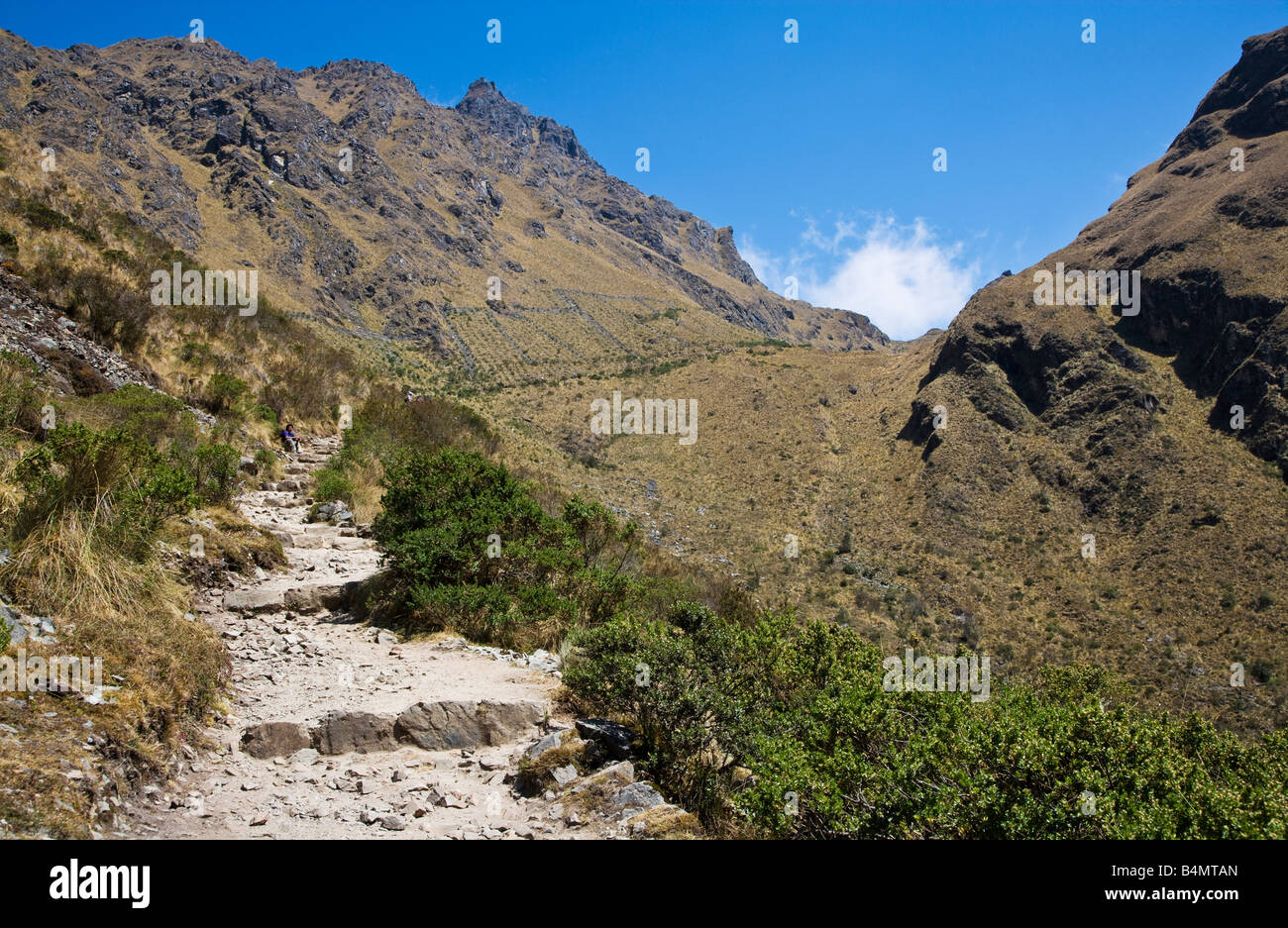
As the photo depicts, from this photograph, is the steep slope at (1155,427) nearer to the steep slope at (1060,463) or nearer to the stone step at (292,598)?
the steep slope at (1060,463)

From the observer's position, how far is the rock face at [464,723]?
521 cm

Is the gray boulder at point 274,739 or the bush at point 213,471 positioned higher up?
the bush at point 213,471

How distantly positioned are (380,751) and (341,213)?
3934 inches

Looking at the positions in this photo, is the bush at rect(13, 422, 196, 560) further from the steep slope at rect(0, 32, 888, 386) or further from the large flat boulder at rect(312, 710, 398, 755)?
the steep slope at rect(0, 32, 888, 386)

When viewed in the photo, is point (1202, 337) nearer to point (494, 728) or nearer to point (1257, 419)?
point (1257, 419)

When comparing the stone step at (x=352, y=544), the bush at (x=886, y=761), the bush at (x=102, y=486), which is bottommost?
the bush at (x=886, y=761)

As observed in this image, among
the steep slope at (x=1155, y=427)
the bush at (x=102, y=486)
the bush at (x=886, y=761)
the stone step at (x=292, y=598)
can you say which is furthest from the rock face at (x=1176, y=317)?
the bush at (x=102, y=486)

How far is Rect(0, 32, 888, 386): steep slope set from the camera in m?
70.6

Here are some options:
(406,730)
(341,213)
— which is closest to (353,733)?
(406,730)

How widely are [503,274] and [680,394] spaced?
168 ft

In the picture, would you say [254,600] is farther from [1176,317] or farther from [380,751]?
[1176,317]

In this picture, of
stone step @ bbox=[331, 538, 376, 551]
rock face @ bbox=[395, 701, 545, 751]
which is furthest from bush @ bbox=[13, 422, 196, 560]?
stone step @ bbox=[331, 538, 376, 551]

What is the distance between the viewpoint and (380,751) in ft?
16.8

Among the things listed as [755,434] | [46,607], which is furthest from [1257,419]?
[46,607]
